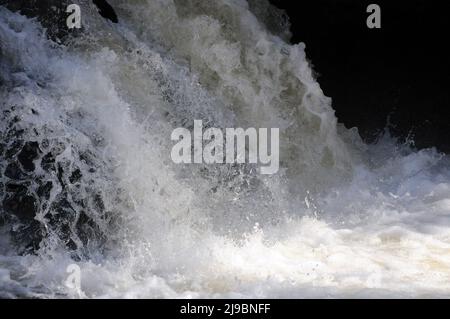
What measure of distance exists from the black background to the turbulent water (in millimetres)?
905

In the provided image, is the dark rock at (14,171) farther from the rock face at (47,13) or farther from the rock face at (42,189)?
the rock face at (47,13)

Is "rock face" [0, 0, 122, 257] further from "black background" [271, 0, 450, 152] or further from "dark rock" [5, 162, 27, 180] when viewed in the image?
"black background" [271, 0, 450, 152]

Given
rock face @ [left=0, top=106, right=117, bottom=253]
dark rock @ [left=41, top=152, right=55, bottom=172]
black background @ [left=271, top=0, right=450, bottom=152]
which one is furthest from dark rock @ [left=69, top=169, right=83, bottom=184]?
black background @ [left=271, top=0, right=450, bottom=152]

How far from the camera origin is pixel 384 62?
7242mm

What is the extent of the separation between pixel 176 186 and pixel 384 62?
367 centimetres

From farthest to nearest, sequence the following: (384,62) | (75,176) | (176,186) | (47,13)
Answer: (384,62) < (47,13) < (176,186) < (75,176)

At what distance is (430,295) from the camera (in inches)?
144

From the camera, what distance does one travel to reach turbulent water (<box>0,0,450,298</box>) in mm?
3867

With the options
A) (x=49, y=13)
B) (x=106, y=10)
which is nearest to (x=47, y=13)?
(x=49, y=13)

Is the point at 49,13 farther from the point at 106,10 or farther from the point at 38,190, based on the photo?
the point at 38,190

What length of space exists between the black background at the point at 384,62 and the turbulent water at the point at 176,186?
2.97 feet

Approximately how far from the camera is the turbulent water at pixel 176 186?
3867 millimetres

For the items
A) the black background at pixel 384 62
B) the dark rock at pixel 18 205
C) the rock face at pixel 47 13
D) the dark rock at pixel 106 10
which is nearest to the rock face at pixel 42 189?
the dark rock at pixel 18 205

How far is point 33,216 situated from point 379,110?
15.0ft
